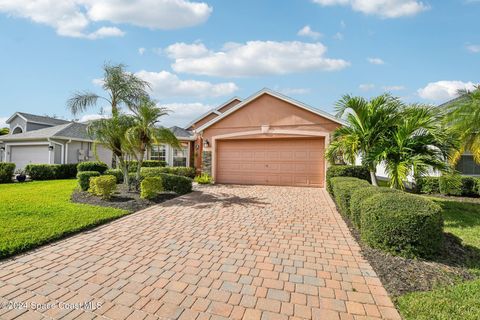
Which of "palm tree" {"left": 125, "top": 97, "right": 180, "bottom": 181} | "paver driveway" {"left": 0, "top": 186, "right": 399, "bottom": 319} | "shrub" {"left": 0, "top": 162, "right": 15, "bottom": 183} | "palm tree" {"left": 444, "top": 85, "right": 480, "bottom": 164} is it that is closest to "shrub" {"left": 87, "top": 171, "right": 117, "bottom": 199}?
"palm tree" {"left": 125, "top": 97, "right": 180, "bottom": 181}

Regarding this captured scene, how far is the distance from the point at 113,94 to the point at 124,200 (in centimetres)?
924

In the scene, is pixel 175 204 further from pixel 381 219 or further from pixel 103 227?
pixel 381 219

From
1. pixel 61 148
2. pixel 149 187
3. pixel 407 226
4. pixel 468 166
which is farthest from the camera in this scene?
pixel 61 148

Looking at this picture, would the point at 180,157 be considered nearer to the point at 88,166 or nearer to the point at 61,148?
the point at 88,166

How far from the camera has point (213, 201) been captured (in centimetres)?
850

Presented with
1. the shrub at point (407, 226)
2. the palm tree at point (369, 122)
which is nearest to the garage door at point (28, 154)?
the palm tree at point (369, 122)

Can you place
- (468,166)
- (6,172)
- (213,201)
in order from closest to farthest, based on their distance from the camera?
(213,201)
(468,166)
(6,172)

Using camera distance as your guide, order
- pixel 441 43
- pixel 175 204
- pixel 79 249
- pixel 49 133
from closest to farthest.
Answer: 1. pixel 79 249
2. pixel 175 204
3. pixel 441 43
4. pixel 49 133

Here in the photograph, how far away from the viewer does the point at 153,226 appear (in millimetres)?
5703

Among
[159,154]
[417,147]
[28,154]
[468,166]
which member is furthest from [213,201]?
[28,154]

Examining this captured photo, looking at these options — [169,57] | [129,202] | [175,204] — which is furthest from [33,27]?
[175,204]

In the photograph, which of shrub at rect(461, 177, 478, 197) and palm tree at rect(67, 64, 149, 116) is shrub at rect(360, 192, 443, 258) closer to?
shrub at rect(461, 177, 478, 197)

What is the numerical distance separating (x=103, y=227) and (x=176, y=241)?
214 cm

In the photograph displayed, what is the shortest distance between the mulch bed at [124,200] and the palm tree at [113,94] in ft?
24.1
